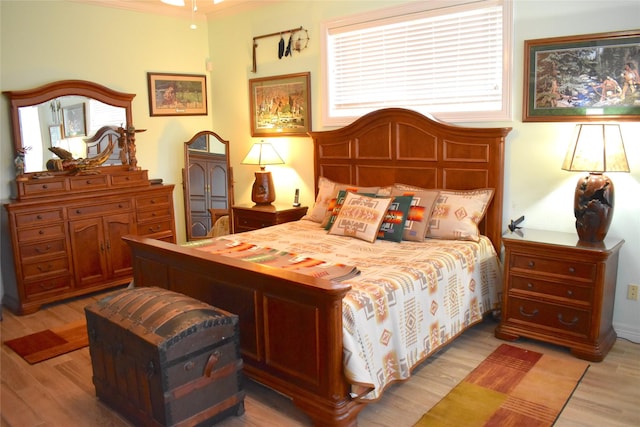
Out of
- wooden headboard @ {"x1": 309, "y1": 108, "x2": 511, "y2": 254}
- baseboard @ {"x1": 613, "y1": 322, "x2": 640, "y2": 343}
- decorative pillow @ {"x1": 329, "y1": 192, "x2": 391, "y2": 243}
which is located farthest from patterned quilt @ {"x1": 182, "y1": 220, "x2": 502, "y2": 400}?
baseboard @ {"x1": 613, "y1": 322, "x2": 640, "y2": 343}

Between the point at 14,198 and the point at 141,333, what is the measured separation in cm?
260

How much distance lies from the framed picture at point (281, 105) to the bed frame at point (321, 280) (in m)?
0.53

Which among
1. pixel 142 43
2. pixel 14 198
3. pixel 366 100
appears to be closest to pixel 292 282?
pixel 366 100

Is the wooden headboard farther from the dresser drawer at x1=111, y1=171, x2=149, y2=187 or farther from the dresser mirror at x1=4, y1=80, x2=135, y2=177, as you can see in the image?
the dresser mirror at x1=4, y1=80, x2=135, y2=177

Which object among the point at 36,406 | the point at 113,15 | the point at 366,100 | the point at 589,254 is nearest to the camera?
the point at 36,406

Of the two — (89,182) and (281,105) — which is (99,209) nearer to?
(89,182)

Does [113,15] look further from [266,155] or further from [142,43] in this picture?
[266,155]

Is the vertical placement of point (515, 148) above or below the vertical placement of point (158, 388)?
above

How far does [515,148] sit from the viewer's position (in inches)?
147

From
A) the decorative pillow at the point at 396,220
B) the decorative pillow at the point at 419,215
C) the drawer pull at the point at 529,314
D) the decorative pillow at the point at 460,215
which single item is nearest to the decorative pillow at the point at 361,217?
the decorative pillow at the point at 396,220

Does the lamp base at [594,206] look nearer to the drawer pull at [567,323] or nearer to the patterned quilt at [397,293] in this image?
the drawer pull at [567,323]

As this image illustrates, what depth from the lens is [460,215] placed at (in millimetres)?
3672

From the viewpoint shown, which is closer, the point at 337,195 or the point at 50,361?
the point at 50,361

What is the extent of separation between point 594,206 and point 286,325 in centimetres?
205
